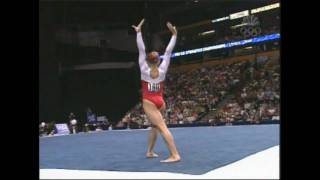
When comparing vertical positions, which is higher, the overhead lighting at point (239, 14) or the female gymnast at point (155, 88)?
the overhead lighting at point (239, 14)

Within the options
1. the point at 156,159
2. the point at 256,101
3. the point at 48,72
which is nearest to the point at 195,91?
the point at 256,101

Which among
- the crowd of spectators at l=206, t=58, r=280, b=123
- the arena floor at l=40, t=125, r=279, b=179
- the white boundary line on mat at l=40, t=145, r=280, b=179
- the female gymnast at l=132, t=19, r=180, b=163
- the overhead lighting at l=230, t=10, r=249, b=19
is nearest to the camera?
the white boundary line on mat at l=40, t=145, r=280, b=179

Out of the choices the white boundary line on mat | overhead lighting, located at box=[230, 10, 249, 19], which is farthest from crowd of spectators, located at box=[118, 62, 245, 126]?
the white boundary line on mat

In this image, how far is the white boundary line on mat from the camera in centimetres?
479

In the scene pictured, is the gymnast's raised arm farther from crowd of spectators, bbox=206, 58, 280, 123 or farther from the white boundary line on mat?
crowd of spectators, bbox=206, 58, 280, 123

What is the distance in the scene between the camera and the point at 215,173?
500cm

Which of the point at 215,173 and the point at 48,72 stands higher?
the point at 48,72

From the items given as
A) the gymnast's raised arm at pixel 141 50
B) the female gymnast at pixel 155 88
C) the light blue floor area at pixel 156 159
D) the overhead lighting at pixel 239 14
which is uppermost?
the overhead lighting at pixel 239 14

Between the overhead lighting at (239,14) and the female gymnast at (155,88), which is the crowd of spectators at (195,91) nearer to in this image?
the overhead lighting at (239,14)

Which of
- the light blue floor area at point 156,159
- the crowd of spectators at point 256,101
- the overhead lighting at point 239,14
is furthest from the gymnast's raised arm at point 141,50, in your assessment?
the overhead lighting at point 239,14

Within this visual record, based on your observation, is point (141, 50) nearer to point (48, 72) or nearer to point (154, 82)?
point (154, 82)

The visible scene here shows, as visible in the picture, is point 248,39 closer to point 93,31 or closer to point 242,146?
point 93,31

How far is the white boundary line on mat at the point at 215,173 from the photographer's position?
189 inches
